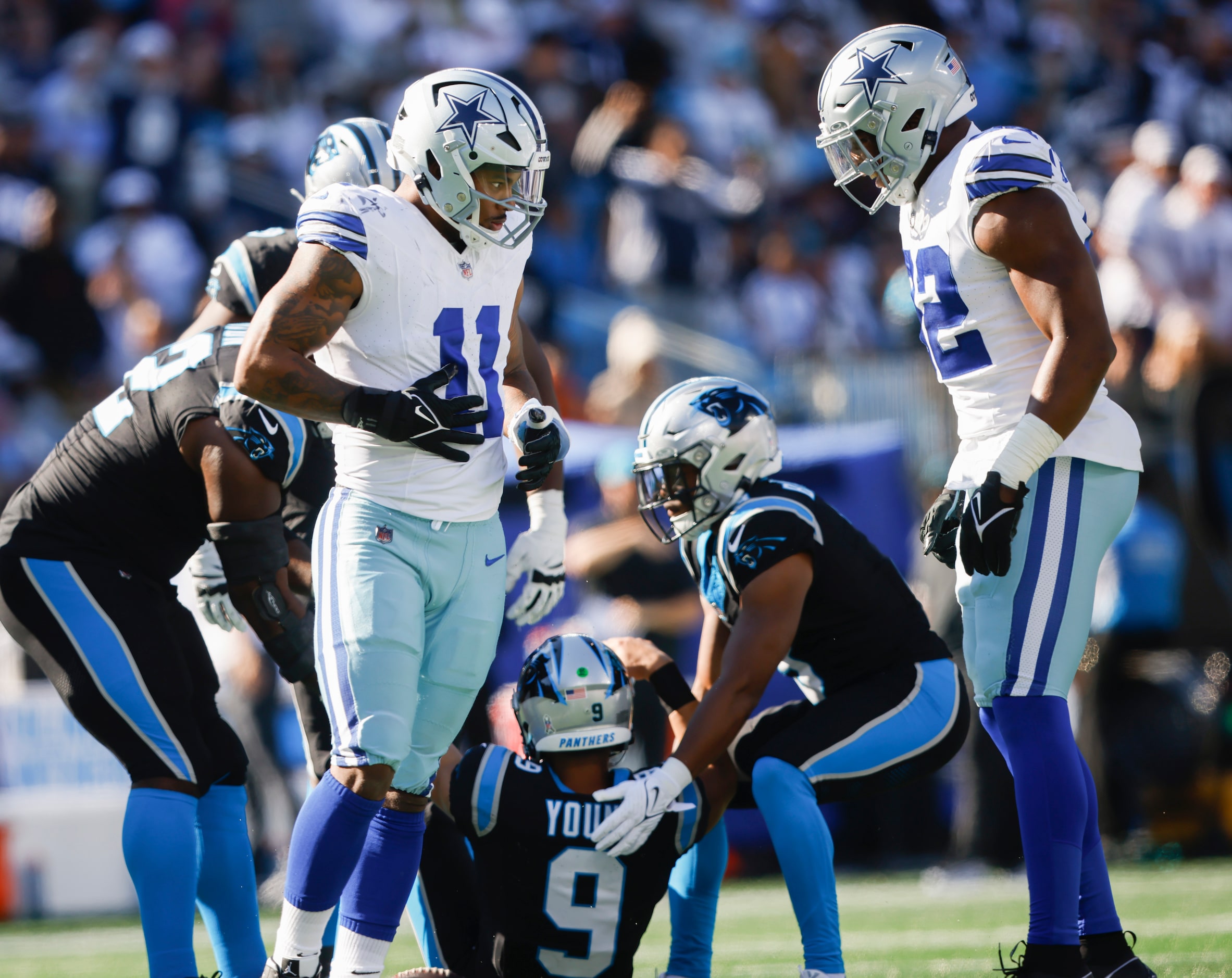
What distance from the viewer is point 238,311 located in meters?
4.16

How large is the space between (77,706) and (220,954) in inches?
29.0

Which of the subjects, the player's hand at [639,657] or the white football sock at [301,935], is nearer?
the white football sock at [301,935]

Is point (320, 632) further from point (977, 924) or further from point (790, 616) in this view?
point (977, 924)

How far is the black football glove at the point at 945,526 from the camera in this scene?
3396 mm


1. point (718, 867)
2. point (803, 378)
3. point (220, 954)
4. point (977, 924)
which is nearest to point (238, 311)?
point (220, 954)

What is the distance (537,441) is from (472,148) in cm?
71

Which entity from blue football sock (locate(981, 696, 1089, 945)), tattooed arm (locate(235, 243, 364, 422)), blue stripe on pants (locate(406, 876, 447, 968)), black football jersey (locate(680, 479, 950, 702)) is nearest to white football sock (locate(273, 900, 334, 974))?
blue stripe on pants (locate(406, 876, 447, 968))

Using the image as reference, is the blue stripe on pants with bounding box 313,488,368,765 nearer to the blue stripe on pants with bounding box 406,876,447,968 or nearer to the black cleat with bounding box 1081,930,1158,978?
the blue stripe on pants with bounding box 406,876,447,968

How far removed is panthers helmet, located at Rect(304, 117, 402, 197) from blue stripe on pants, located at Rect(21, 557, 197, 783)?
1279 millimetres

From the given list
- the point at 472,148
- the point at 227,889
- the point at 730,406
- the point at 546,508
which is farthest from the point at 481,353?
the point at 227,889

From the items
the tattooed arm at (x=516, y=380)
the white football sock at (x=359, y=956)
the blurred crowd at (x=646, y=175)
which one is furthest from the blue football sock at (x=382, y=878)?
the blurred crowd at (x=646, y=175)

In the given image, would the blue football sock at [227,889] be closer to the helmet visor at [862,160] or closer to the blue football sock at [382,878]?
the blue football sock at [382,878]

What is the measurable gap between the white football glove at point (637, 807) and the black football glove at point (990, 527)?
85 cm

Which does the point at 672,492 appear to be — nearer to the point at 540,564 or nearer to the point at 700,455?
the point at 700,455
